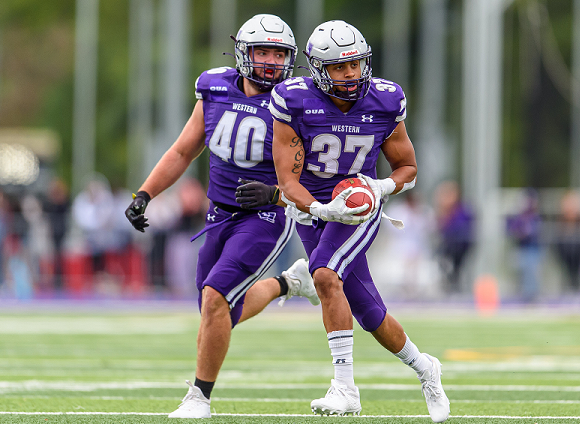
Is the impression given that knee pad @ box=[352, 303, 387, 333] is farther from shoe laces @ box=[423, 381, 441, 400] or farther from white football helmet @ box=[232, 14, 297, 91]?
white football helmet @ box=[232, 14, 297, 91]

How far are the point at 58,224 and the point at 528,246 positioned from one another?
25.2 feet

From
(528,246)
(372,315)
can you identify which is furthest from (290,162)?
(528,246)

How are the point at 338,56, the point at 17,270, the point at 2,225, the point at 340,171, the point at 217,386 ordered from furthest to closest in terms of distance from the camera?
1. the point at 2,225
2. the point at 17,270
3. the point at 217,386
4. the point at 340,171
5. the point at 338,56

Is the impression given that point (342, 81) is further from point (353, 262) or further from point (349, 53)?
point (353, 262)

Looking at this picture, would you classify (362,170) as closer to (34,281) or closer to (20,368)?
(20,368)

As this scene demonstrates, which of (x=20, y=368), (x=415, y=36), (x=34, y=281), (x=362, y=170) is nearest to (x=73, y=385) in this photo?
(x=20, y=368)

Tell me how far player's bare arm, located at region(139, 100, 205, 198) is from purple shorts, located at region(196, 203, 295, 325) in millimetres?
290

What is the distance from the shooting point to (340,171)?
491cm

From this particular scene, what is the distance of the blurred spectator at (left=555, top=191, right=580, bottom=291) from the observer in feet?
53.6

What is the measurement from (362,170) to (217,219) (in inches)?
35.0

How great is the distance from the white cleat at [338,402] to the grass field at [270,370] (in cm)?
13

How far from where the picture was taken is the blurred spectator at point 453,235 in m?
16.3

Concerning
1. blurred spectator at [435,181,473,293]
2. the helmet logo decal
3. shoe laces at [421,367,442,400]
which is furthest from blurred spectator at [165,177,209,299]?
the helmet logo decal

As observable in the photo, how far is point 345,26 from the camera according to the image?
192 inches
